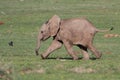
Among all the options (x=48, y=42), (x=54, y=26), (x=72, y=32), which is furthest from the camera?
(x=48, y=42)

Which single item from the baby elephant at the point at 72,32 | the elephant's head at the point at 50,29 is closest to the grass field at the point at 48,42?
the baby elephant at the point at 72,32

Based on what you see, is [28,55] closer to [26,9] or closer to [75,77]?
[75,77]

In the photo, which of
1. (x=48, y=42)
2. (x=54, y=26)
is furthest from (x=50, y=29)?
(x=48, y=42)

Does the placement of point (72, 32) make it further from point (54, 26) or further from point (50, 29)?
point (50, 29)

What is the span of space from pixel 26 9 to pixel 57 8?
1.71 meters

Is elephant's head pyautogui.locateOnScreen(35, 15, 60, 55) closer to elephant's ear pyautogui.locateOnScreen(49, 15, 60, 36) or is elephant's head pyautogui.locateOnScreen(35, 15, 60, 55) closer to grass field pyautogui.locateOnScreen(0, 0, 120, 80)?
elephant's ear pyautogui.locateOnScreen(49, 15, 60, 36)

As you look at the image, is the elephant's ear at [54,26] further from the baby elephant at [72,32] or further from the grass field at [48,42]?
the grass field at [48,42]

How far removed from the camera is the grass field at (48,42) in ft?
53.9

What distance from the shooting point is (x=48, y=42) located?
2627cm

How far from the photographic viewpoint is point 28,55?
2162 centimetres

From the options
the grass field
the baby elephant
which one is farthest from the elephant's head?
the grass field

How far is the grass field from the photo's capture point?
53.9 feet

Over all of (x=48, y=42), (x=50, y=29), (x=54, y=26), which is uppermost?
(x=54, y=26)

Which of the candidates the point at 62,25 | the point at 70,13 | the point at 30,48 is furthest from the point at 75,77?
the point at 70,13
